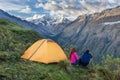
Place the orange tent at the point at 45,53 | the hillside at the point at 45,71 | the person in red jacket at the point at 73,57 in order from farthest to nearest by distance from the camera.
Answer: the person in red jacket at the point at 73,57 < the orange tent at the point at 45,53 < the hillside at the point at 45,71

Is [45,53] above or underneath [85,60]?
above

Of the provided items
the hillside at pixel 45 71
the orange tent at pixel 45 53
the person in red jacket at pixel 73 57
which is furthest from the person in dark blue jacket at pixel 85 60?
the orange tent at pixel 45 53

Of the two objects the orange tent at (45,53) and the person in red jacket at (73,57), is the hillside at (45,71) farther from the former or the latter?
the person in red jacket at (73,57)

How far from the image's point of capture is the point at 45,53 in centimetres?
2506

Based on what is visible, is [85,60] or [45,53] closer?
[45,53]

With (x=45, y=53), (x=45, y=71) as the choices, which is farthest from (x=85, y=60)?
(x=45, y=71)

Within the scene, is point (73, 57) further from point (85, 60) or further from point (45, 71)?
point (45, 71)

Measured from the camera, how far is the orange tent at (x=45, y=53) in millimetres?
24750

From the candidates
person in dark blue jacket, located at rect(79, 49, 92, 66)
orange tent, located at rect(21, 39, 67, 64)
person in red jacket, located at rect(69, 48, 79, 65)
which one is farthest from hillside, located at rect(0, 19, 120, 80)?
person in red jacket, located at rect(69, 48, 79, 65)

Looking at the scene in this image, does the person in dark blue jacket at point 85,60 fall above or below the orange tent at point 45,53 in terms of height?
below

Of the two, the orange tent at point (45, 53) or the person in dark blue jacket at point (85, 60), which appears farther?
the person in dark blue jacket at point (85, 60)

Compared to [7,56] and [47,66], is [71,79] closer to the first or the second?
[47,66]

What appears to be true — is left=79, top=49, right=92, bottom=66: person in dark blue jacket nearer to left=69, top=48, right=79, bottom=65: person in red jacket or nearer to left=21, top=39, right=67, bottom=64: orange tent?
left=69, top=48, right=79, bottom=65: person in red jacket

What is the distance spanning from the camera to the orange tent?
24.8m
